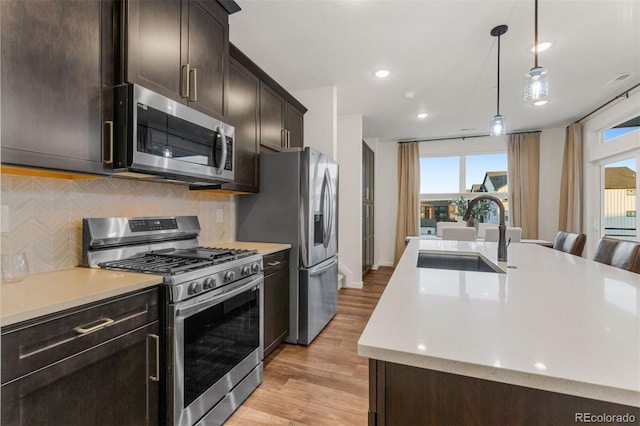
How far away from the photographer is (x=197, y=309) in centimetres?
144

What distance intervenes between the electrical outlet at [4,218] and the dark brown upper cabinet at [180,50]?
2.54ft

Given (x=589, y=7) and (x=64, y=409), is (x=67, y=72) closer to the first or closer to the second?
(x=64, y=409)

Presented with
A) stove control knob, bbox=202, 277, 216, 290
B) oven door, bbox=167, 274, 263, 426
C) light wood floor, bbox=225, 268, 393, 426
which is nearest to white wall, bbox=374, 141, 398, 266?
light wood floor, bbox=225, 268, 393, 426

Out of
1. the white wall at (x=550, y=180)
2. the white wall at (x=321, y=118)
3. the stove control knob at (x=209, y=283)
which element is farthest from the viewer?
the white wall at (x=550, y=180)

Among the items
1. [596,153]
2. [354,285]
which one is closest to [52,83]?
[354,285]

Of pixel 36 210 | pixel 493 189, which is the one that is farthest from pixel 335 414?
pixel 493 189

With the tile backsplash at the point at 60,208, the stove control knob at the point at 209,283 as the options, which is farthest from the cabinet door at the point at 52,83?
the stove control knob at the point at 209,283

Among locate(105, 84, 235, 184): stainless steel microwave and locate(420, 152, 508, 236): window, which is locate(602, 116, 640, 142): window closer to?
locate(420, 152, 508, 236): window

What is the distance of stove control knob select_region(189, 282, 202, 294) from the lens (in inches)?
55.1

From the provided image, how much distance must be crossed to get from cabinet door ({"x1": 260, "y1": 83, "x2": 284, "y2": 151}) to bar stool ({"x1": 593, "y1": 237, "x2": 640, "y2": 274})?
108 inches

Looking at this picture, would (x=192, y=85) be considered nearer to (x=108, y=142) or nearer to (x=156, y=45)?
(x=156, y=45)

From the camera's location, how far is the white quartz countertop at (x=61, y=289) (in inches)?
35.6

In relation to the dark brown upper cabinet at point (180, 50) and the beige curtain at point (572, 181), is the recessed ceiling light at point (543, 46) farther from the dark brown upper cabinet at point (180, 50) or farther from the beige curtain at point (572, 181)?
the beige curtain at point (572, 181)

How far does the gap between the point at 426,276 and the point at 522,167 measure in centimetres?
541
